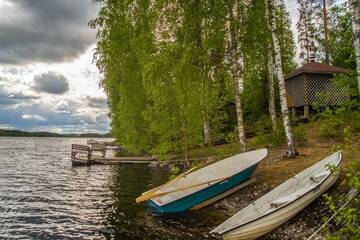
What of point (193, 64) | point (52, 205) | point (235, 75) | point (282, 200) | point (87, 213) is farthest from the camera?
point (193, 64)

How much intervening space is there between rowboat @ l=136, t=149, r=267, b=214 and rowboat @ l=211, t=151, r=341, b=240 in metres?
2.22

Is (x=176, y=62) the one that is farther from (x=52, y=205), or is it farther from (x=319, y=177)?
(x=319, y=177)

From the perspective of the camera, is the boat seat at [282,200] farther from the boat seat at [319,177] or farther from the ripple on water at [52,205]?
the ripple on water at [52,205]

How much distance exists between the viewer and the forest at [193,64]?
1591 centimetres

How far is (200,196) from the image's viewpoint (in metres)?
12.0

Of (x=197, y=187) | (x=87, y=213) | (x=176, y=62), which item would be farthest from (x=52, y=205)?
(x=176, y=62)

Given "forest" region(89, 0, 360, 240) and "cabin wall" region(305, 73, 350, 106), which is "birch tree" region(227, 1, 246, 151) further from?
"cabin wall" region(305, 73, 350, 106)

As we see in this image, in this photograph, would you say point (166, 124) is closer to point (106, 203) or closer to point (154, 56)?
point (154, 56)

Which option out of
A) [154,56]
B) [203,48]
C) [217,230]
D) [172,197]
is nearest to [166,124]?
[154,56]

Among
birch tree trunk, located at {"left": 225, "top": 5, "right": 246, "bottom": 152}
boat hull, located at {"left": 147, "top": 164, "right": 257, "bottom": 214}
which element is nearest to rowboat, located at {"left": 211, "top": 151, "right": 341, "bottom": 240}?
boat hull, located at {"left": 147, "top": 164, "right": 257, "bottom": 214}

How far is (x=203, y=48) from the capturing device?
16547mm

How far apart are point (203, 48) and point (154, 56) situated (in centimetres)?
358

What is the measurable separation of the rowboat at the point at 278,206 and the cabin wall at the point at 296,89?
17013mm

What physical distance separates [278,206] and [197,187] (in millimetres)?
3399
